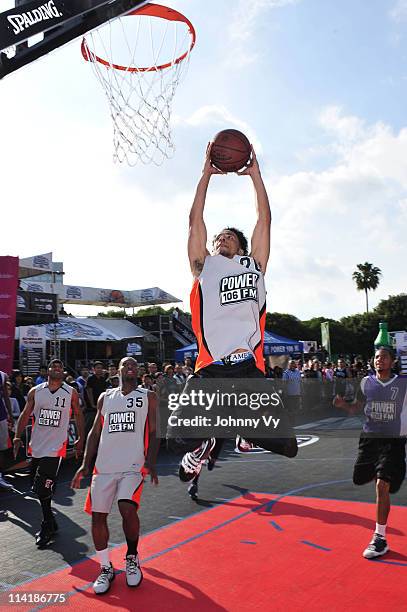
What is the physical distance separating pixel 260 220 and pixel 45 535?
14.9 feet

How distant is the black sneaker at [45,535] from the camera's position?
5703 millimetres

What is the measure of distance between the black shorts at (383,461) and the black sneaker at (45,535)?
344 centimetres

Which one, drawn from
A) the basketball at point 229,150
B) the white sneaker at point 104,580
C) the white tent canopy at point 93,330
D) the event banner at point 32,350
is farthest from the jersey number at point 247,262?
the white tent canopy at point 93,330

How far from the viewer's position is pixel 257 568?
485 centimetres

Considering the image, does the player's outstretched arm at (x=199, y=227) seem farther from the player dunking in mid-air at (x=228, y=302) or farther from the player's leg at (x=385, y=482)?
the player's leg at (x=385, y=482)

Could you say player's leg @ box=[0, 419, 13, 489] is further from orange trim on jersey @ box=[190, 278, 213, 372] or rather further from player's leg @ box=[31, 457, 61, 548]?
orange trim on jersey @ box=[190, 278, 213, 372]

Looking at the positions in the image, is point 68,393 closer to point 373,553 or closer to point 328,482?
point 373,553

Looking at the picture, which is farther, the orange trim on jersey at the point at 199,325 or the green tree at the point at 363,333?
the green tree at the point at 363,333

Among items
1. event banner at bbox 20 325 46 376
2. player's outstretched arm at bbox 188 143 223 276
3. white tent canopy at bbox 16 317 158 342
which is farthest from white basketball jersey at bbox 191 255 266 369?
white tent canopy at bbox 16 317 158 342

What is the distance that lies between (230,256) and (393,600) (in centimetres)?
304

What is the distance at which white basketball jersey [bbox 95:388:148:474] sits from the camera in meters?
4.78

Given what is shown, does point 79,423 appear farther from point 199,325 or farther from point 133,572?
point 199,325

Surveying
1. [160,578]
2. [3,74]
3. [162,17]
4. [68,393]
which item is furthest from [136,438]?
[162,17]

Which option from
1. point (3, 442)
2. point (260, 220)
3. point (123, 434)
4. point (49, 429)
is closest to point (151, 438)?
point (123, 434)
